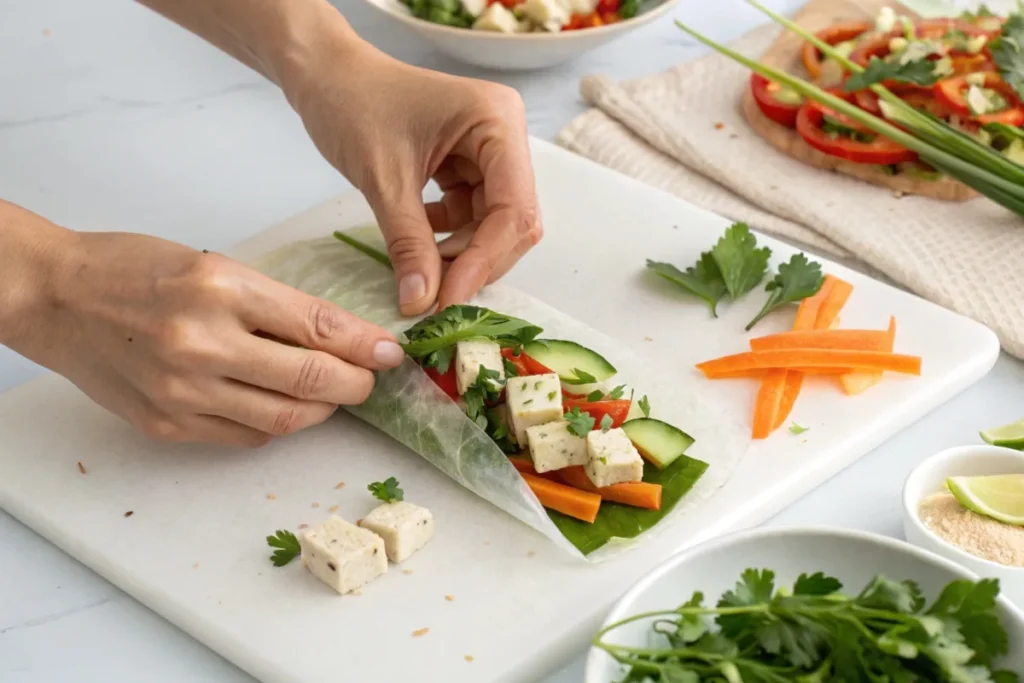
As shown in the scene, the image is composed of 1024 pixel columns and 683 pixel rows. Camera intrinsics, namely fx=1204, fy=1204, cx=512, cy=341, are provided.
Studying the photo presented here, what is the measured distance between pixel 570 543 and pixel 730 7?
8.41 feet

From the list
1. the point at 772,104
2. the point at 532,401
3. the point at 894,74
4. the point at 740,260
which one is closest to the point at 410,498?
the point at 532,401

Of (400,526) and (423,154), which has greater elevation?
(423,154)

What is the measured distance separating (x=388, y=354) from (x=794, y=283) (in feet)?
2.99

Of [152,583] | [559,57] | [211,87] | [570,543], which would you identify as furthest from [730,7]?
[152,583]

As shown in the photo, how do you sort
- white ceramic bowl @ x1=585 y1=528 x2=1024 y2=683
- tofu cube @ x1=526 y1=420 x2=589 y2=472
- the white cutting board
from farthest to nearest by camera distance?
1. tofu cube @ x1=526 y1=420 x2=589 y2=472
2. the white cutting board
3. white ceramic bowl @ x1=585 y1=528 x2=1024 y2=683

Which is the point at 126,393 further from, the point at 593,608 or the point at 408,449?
the point at 593,608

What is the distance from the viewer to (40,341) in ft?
6.80

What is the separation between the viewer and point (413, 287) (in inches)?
92.4

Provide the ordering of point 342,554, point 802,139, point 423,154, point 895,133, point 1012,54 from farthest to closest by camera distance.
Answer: point 802,139, point 1012,54, point 895,133, point 423,154, point 342,554

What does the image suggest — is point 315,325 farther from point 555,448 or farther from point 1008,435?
point 1008,435

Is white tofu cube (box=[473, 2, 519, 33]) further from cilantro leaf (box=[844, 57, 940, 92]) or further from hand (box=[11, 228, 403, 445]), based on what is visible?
hand (box=[11, 228, 403, 445])

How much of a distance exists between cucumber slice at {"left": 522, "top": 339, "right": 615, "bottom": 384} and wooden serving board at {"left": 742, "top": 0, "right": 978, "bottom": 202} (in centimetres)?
116

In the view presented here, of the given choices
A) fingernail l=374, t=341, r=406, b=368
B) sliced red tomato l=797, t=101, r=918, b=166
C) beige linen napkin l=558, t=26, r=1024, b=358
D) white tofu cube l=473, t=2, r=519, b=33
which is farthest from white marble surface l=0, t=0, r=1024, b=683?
A: sliced red tomato l=797, t=101, r=918, b=166

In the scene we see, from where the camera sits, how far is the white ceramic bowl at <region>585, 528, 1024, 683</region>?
62.5 inches
